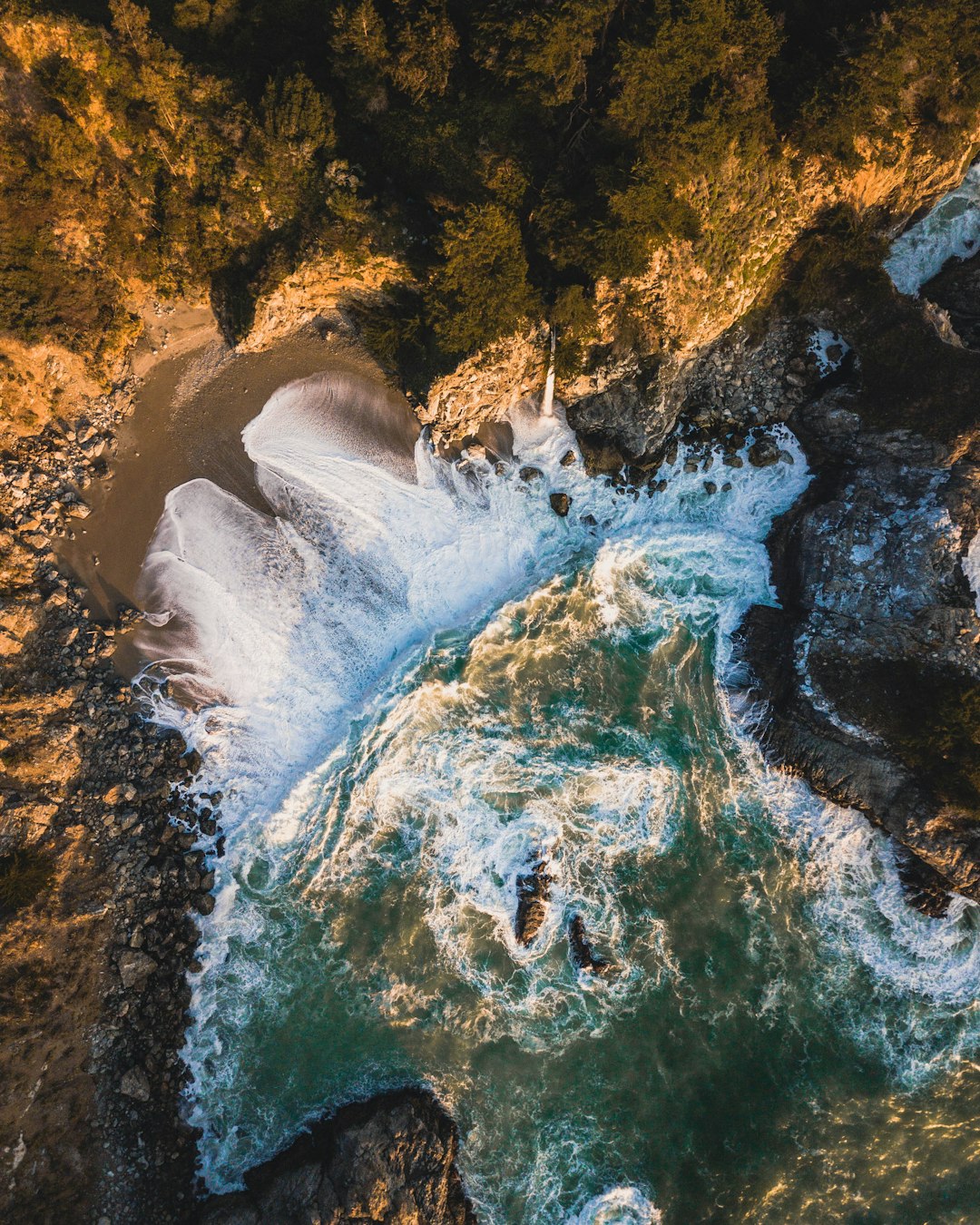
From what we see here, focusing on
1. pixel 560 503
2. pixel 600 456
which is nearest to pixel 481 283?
pixel 600 456

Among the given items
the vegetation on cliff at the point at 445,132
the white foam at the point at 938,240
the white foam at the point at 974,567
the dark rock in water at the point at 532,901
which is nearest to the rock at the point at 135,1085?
the dark rock in water at the point at 532,901

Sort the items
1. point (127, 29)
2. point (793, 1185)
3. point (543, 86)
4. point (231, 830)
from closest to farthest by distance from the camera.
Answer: point (543, 86) → point (127, 29) → point (793, 1185) → point (231, 830)

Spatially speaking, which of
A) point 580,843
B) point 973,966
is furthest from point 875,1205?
point 580,843

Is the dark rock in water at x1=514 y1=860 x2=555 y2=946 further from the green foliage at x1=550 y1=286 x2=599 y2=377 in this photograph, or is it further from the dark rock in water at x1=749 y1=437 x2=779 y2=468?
the green foliage at x1=550 y1=286 x2=599 y2=377

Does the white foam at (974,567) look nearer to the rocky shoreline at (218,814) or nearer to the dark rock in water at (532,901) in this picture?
the rocky shoreline at (218,814)

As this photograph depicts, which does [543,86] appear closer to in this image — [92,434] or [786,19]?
[786,19]

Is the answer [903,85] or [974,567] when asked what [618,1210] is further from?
[903,85]
